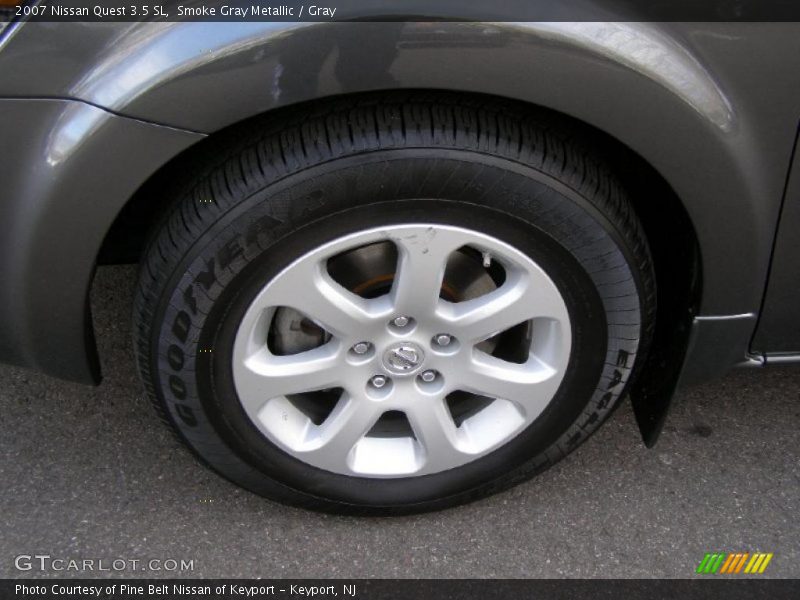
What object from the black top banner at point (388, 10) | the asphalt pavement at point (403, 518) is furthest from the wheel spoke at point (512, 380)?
the black top banner at point (388, 10)

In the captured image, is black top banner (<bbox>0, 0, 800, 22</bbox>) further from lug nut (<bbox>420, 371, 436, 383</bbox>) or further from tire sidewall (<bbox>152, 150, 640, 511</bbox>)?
lug nut (<bbox>420, 371, 436, 383</bbox>)

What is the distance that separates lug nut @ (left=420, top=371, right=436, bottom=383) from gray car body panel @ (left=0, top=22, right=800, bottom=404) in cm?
61

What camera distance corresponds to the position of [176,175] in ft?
5.65

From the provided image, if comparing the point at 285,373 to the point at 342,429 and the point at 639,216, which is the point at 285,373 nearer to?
the point at 342,429

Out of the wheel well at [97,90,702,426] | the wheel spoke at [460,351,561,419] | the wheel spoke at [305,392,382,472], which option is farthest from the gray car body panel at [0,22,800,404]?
the wheel spoke at [305,392,382,472]

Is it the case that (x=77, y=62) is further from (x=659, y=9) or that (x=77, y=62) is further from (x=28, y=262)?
(x=659, y=9)

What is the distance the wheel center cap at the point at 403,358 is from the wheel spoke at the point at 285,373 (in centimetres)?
10

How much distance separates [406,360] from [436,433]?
0.20 metres

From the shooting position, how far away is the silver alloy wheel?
1690 mm

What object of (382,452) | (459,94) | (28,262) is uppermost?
(459,94)

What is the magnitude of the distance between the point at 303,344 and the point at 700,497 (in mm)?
1012
